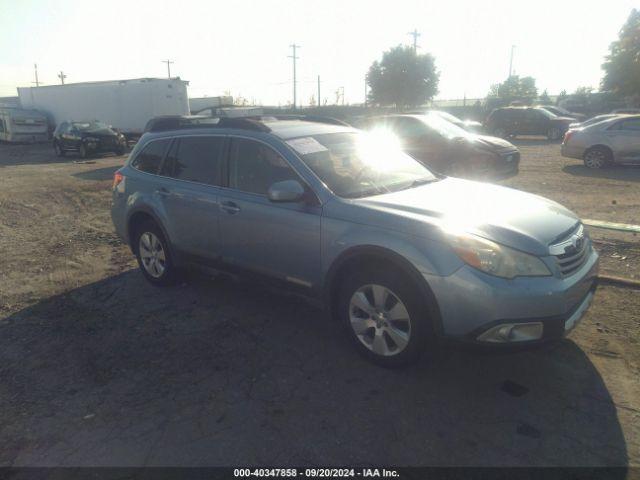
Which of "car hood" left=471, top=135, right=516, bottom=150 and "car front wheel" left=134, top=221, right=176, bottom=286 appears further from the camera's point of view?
"car hood" left=471, top=135, right=516, bottom=150

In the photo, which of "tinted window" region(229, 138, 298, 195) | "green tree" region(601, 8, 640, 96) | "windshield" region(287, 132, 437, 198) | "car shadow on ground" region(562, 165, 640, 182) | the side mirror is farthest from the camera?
"green tree" region(601, 8, 640, 96)

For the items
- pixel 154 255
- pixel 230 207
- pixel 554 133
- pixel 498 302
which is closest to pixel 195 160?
pixel 230 207

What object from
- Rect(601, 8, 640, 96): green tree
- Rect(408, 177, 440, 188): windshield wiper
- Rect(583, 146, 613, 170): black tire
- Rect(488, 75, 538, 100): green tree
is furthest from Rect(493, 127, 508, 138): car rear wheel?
Rect(488, 75, 538, 100): green tree

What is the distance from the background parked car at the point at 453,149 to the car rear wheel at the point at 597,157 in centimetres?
266

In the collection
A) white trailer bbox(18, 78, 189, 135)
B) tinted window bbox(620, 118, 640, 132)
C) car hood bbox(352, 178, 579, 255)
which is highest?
white trailer bbox(18, 78, 189, 135)

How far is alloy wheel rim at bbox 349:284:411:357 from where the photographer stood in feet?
11.0

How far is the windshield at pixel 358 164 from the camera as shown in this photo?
12.8 feet

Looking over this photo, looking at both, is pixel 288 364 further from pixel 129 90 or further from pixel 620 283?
pixel 129 90

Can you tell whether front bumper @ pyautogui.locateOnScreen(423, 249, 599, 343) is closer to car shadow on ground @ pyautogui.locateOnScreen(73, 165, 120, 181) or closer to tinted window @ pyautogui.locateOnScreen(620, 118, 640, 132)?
tinted window @ pyautogui.locateOnScreen(620, 118, 640, 132)

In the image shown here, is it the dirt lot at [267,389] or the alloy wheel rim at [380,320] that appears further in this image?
the alloy wheel rim at [380,320]

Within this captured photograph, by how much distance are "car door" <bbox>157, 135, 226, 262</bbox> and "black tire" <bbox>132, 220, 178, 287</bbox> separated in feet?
0.76

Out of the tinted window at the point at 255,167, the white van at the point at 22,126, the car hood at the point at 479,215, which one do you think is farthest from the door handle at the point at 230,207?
the white van at the point at 22,126

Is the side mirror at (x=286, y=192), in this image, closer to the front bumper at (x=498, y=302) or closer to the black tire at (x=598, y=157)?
the front bumper at (x=498, y=302)

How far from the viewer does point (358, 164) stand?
424cm
